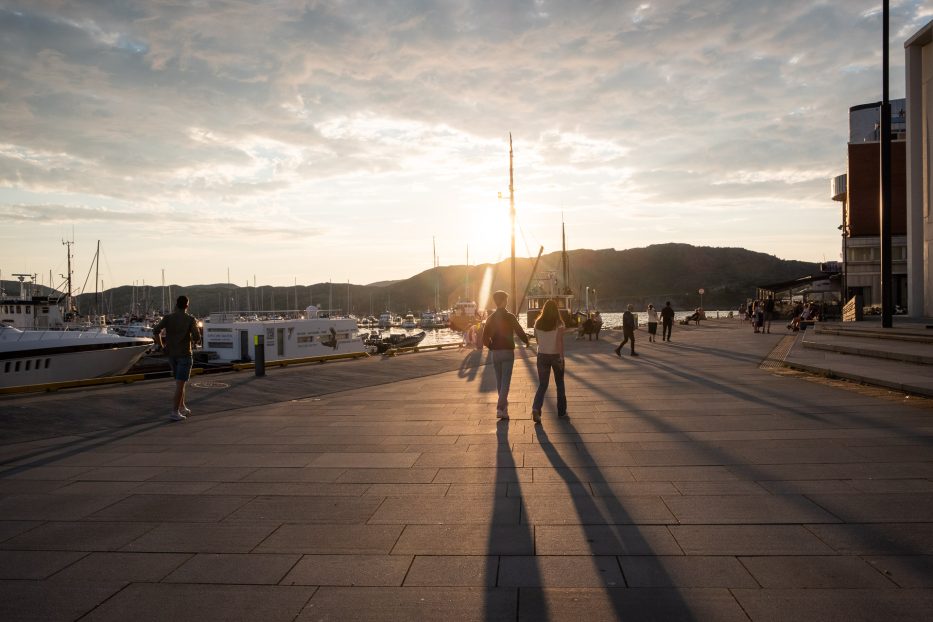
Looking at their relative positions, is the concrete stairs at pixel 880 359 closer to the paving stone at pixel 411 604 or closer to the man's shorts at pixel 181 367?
the paving stone at pixel 411 604

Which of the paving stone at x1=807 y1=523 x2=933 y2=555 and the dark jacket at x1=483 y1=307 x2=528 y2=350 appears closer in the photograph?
the paving stone at x1=807 y1=523 x2=933 y2=555

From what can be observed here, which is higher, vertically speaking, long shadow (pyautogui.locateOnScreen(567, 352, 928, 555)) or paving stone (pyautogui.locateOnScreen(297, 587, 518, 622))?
paving stone (pyautogui.locateOnScreen(297, 587, 518, 622))

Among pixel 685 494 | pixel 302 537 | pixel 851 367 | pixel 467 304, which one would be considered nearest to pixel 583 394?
pixel 851 367

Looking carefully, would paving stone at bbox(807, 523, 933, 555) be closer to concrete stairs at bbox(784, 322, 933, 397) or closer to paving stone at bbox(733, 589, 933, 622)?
paving stone at bbox(733, 589, 933, 622)

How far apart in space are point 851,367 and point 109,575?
13.8m

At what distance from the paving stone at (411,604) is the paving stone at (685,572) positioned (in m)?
0.79

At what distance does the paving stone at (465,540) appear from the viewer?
14.7ft

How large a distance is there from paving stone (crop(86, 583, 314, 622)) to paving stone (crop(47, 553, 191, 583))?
171mm

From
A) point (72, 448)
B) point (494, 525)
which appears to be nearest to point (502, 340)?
point (494, 525)

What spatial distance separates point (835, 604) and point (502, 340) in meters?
6.35

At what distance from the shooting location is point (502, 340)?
968 cm

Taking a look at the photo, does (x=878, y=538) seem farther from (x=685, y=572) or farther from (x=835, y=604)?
(x=685, y=572)

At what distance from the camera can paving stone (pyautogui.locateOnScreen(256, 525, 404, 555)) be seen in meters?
4.55

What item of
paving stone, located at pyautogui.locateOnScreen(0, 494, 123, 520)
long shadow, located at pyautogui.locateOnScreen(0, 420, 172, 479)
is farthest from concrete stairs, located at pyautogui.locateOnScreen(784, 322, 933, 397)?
long shadow, located at pyautogui.locateOnScreen(0, 420, 172, 479)
